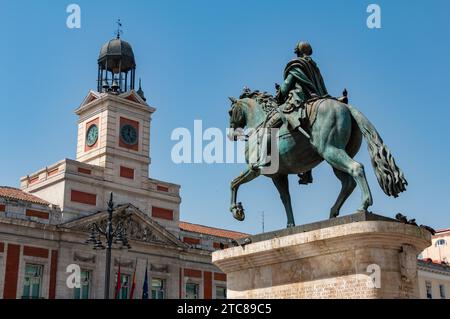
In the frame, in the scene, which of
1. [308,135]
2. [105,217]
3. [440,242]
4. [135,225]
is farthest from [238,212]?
[440,242]

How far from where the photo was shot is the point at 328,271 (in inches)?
328

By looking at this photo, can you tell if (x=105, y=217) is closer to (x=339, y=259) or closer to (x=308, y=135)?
(x=308, y=135)

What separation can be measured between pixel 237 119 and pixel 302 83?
1308mm

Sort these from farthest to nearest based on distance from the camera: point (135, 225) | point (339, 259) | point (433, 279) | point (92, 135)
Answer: point (433, 279)
point (92, 135)
point (135, 225)
point (339, 259)

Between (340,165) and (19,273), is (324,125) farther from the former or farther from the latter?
(19,273)

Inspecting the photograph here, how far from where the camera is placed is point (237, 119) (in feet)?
35.7

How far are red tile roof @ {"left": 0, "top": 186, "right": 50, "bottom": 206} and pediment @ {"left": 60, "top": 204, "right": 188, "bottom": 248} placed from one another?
2.33m

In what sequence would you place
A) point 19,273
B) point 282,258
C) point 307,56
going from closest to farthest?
1. point 282,258
2. point 307,56
3. point 19,273

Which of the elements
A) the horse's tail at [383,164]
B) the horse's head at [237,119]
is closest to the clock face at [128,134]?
the horse's head at [237,119]

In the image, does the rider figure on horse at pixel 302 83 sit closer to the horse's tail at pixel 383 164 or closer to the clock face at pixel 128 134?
the horse's tail at pixel 383 164

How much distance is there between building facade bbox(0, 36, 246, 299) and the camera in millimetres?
36375

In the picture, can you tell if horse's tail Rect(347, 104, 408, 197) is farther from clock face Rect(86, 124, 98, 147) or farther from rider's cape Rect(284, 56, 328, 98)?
clock face Rect(86, 124, 98, 147)

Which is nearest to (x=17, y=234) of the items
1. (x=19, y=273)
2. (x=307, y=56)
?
(x=19, y=273)
